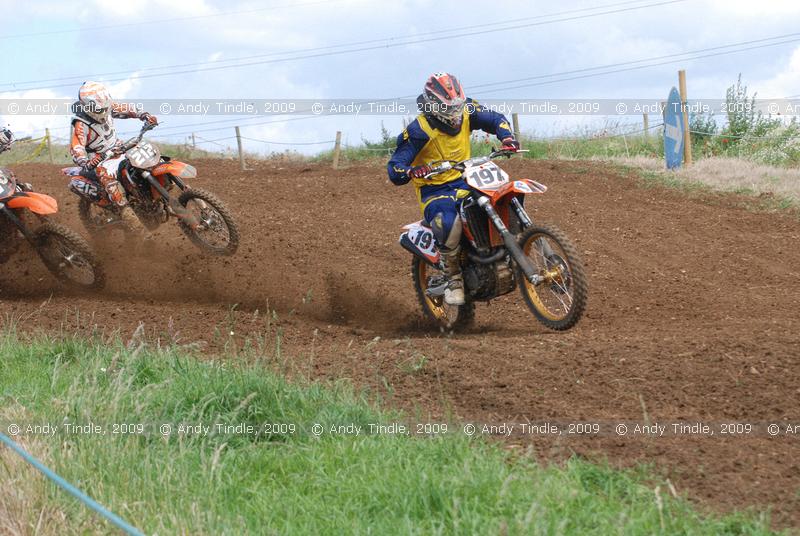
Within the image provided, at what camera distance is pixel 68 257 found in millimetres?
10414

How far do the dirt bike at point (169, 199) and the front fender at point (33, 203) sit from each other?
2.71ft

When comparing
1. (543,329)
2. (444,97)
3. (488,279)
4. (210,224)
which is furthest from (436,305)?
(210,224)

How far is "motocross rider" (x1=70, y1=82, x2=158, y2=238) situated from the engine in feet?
13.9

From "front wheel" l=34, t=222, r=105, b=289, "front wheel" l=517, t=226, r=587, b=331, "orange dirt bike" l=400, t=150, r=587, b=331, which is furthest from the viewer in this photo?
"front wheel" l=34, t=222, r=105, b=289

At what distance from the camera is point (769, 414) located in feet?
16.6

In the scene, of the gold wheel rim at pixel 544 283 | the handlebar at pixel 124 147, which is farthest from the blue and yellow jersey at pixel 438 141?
the handlebar at pixel 124 147

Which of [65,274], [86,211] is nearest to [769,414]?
[65,274]

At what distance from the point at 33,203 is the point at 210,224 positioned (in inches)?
70.0

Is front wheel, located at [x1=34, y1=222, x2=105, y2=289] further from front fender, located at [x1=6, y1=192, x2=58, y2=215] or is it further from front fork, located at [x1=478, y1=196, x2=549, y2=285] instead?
front fork, located at [x1=478, y1=196, x2=549, y2=285]

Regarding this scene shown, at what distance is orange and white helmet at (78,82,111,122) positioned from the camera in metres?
10.9

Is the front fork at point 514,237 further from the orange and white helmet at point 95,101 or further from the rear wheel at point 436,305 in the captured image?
the orange and white helmet at point 95,101

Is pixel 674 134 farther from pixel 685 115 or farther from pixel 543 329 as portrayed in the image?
pixel 543 329

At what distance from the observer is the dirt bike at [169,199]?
33.1 feet

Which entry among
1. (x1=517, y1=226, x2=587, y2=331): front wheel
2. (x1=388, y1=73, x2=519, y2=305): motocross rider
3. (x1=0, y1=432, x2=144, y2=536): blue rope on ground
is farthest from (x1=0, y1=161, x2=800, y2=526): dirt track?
(x1=0, y1=432, x2=144, y2=536): blue rope on ground
